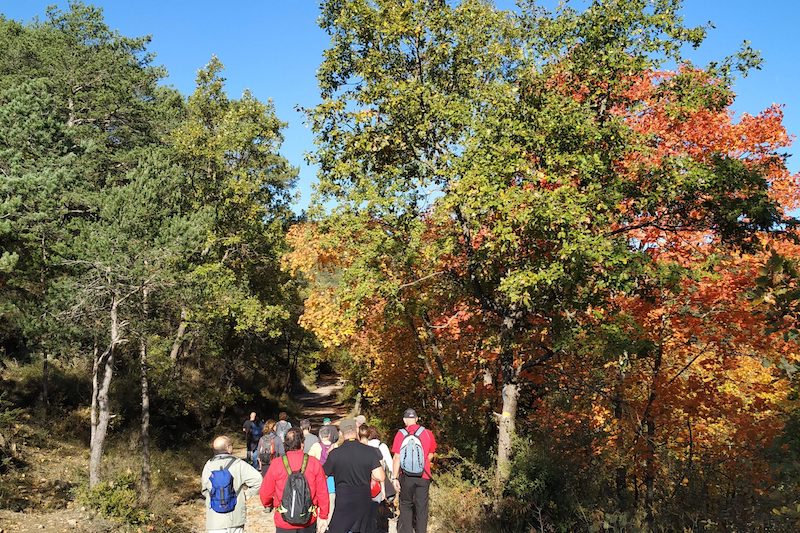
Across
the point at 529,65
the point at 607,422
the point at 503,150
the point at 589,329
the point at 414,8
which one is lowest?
the point at 607,422

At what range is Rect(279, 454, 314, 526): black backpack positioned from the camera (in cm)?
571

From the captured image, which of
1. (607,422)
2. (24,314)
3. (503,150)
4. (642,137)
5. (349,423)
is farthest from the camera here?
(607,422)

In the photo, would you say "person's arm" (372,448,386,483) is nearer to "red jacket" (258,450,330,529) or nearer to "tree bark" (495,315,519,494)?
"red jacket" (258,450,330,529)

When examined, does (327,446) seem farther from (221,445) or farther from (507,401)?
(507,401)

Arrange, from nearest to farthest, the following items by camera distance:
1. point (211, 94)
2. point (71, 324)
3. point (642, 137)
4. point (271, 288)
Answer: point (642, 137) < point (71, 324) < point (211, 94) < point (271, 288)

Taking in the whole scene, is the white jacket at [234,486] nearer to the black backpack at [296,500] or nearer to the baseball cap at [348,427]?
the black backpack at [296,500]

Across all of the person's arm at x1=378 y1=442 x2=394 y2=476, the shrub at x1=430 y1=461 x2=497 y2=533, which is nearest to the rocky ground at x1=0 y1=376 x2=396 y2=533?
the shrub at x1=430 y1=461 x2=497 y2=533

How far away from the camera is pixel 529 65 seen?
10.9 m

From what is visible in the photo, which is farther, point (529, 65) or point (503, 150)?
point (529, 65)

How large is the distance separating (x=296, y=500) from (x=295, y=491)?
0.09 m

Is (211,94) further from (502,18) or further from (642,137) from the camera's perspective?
(642,137)

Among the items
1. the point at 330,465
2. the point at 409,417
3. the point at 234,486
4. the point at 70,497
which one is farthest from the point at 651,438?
the point at 70,497

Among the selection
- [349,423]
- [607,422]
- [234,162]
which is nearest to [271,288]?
[234,162]

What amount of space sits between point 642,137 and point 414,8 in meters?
5.51
